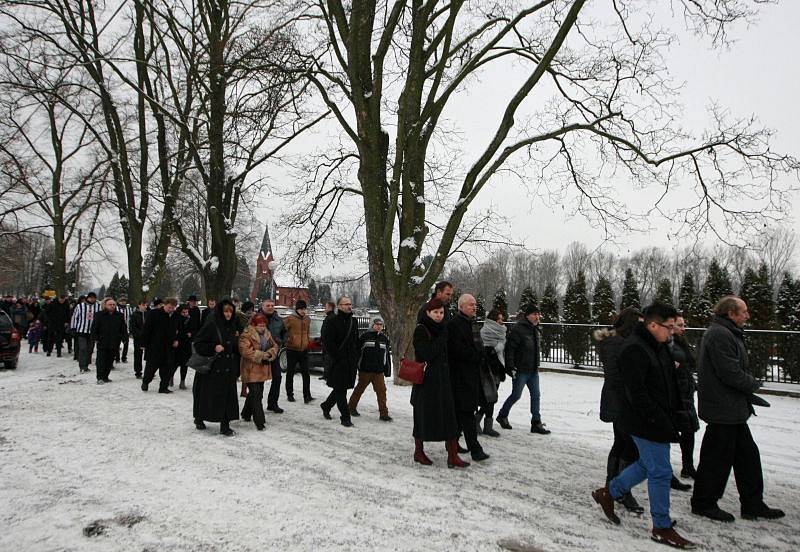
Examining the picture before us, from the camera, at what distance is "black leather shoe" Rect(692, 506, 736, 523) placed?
4.77 m

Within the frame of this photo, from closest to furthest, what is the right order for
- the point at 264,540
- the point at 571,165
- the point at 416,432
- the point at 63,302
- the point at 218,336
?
1. the point at 264,540
2. the point at 416,432
3. the point at 218,336
4. the point at 571,165
5. the point at 63,302

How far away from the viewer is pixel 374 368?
900 cm

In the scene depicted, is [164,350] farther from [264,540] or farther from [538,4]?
[538,4]

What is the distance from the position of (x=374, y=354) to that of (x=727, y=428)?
17.5ft

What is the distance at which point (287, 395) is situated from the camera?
1083cm

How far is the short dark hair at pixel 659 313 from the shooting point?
4.42 meters

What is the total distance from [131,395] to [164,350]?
1.14 meters

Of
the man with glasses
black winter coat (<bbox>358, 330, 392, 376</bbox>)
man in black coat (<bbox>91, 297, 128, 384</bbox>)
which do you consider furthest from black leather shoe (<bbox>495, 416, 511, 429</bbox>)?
man in black coat (<bbox>91, 297, 128, 384</bbox>)

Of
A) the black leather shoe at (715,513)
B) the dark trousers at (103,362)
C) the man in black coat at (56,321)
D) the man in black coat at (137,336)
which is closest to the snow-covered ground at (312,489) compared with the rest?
the black leather shoe at (715,513)

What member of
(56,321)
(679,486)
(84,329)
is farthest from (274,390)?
(56,321)

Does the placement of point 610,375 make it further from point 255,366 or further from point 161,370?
point 161,370

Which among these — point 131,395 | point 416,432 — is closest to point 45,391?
point 131,395

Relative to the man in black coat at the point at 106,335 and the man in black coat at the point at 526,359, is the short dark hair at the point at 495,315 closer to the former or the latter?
the man in black coat at the point at 526,359

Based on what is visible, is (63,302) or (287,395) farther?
(63,302)
